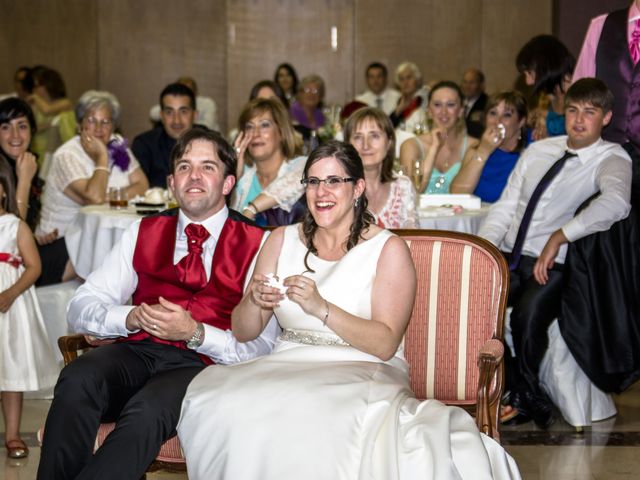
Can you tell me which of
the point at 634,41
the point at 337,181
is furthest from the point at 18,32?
the point at 337,181

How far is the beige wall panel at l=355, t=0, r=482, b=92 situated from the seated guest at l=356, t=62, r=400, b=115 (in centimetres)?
61

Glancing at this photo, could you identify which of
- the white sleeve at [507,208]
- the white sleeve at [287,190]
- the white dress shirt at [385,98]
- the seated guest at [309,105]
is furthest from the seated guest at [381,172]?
the white dress shirt at [385,98]

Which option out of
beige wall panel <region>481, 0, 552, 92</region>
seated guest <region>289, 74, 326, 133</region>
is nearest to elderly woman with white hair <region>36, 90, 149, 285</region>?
seated guest <region>289, 74, 326, 133</region>

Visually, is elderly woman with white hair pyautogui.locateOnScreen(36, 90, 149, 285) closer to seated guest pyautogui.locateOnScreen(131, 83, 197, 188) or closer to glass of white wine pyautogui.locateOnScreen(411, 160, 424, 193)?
seated guest pyautogui.locateOnScreen(131, 83, 197, 188)

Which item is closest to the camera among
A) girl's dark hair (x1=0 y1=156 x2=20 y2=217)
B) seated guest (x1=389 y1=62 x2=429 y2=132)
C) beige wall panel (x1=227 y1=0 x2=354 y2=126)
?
girl's dark hair (x1=0 y1=156 x2=20 y2=217)

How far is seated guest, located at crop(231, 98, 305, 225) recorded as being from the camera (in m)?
4.97

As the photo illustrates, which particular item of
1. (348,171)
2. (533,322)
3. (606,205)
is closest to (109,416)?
(348,171)

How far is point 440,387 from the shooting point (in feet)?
10.4

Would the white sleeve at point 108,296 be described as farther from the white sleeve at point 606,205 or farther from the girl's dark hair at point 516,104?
the girl's dark hair at point 516,104

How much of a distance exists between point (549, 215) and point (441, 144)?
1585 mm

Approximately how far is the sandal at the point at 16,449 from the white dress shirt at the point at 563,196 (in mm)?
2097

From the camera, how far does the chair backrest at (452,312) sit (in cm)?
314

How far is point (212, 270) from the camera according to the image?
3146mm

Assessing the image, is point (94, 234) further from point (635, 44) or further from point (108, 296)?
point (635, 44)
